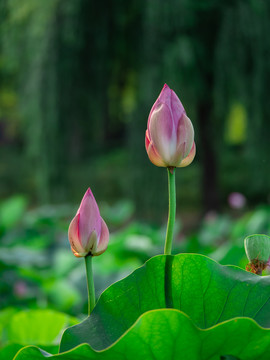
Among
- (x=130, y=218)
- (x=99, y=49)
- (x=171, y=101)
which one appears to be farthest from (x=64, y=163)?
(x=171, y=101)

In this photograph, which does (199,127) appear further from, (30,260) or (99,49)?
(30,260)

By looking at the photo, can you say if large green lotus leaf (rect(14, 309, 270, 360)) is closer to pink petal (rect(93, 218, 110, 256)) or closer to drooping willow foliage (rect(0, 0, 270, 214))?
pink petal (rect(93, 218, 110, 256))

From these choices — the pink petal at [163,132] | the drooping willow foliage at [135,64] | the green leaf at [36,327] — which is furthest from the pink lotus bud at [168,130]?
the drooping willow foliage at [135,64]

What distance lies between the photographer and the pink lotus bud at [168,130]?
387mm

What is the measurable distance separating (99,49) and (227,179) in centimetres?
570

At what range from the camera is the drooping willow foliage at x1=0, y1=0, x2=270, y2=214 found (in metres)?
3.86

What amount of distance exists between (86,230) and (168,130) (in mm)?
102

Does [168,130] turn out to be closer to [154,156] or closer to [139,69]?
[154,156]

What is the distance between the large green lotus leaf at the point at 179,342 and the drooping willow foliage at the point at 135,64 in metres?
3.51

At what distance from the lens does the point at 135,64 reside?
473 centimetres

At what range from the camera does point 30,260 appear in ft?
4.36

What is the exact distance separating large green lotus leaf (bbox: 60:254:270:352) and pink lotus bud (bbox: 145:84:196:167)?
0.08 meters

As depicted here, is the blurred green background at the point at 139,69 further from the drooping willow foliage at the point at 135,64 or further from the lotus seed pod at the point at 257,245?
the lotus seed pod at the point at 257,245

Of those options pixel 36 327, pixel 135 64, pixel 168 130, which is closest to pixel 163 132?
pixel 168 130
